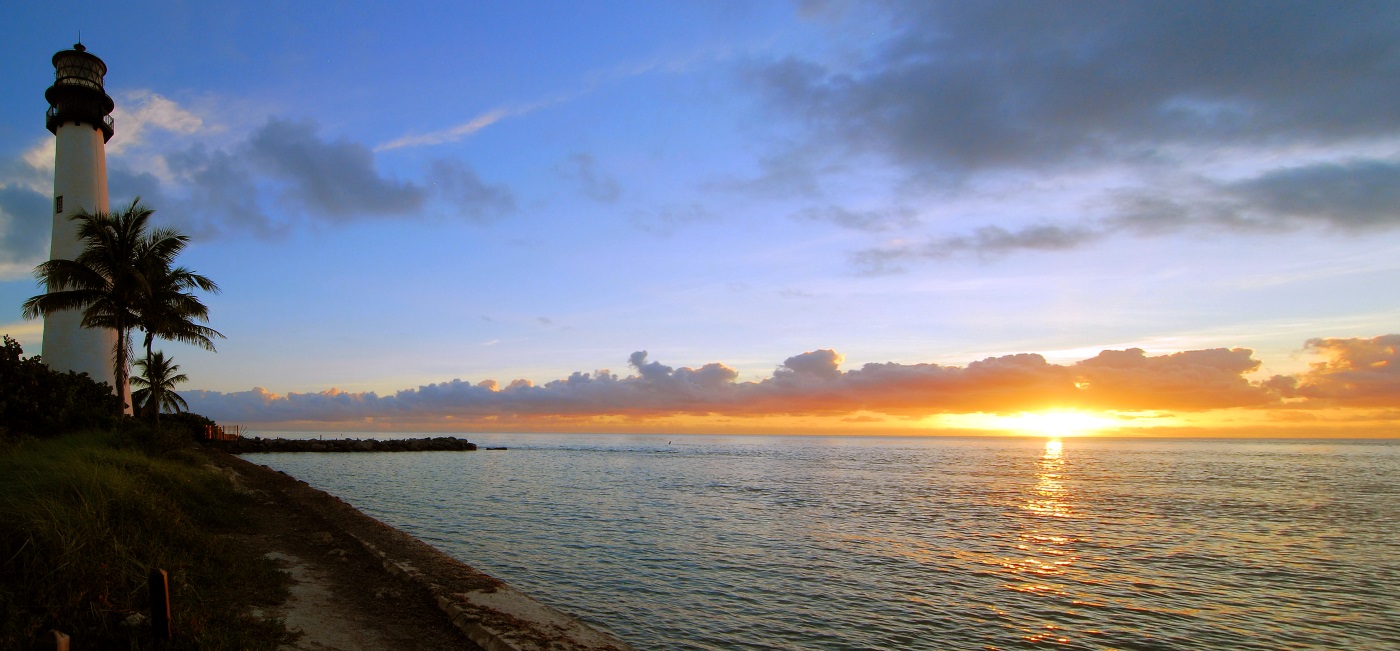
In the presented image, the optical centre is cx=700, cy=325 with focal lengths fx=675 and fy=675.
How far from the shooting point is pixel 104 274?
98.8 ft

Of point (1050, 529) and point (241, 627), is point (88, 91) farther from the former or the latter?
point (1050, 529)

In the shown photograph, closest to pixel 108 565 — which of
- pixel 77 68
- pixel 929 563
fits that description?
pixel 929 563

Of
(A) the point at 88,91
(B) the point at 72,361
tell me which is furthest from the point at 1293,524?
(A) the point at 88,91

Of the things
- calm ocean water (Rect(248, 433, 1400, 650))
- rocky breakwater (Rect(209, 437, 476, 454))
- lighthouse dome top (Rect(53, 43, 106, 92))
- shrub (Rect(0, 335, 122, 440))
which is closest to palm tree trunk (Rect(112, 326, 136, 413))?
shrub (Rect(0, 335, 122, 440))

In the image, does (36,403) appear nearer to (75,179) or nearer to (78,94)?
(75,179)

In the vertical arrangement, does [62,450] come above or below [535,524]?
above

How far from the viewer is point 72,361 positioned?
33.4 metres

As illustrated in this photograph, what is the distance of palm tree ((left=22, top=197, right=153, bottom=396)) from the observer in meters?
28.5

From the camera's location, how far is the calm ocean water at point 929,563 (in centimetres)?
1385

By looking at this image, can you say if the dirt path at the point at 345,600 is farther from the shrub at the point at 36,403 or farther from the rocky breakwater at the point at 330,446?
the rocky breakwater at the point at 330,446

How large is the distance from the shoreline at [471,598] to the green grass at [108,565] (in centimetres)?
215

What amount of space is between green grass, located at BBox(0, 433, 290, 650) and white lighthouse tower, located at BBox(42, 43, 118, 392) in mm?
25177

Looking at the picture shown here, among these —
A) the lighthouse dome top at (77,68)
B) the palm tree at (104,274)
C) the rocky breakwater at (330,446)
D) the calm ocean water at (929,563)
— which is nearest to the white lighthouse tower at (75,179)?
the lighthouse dome top at (77,68)

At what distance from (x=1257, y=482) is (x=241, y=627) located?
6998 centimetres
